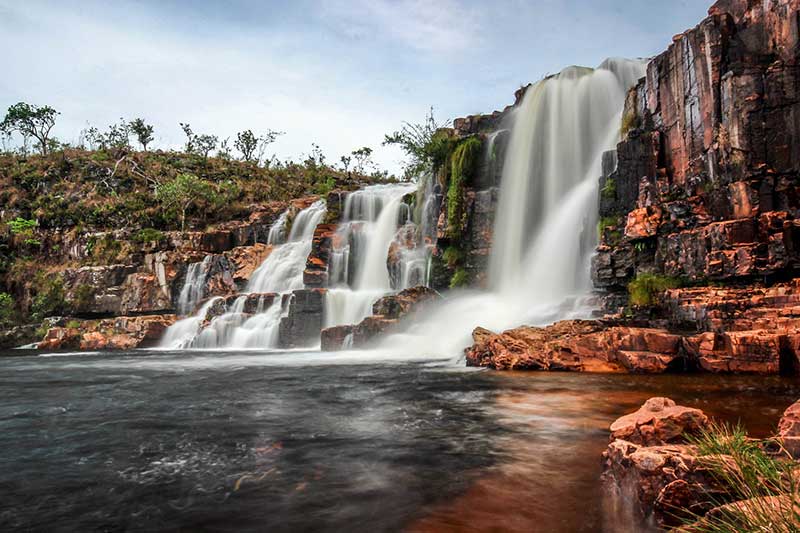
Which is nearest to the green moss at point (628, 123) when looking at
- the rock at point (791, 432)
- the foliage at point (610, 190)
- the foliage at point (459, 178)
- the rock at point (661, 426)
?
the foliage at point (610, 190)

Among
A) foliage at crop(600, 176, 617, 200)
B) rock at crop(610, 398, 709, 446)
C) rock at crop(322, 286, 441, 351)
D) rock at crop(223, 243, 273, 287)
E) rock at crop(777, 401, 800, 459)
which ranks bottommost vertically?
rock at crop(610, 398, 709, 446)

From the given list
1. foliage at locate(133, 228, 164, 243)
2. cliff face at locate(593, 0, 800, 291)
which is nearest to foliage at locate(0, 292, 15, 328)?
foliage at locate(133, 228, 164, 243)

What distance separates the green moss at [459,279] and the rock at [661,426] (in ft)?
61.0

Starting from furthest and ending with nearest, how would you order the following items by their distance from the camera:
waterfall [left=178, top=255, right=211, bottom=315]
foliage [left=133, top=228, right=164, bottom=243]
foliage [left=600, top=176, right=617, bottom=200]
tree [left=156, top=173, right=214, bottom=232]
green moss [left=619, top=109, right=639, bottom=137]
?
tree [left=156, top=173, right=214, bottom=232] < foliage [left=133, top=228, right=164, bottom=243] < waterfall [left=178, top=255, right=211, bottom=315] < green moss [left=619, top=109, right=639, bottom=137] < foliage [left=600, top=176, right=617, bottom=200]

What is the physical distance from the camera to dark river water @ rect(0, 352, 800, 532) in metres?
4.09

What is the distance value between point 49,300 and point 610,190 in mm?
30395

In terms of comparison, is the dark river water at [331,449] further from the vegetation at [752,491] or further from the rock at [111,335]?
the rock at [111,335]

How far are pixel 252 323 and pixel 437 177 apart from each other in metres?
11.7

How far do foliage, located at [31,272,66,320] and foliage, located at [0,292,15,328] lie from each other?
1.03 m

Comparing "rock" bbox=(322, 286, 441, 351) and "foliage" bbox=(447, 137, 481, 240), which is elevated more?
"foliage" bbox=(447, 137, 481, 240)

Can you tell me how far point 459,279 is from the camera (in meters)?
23.3

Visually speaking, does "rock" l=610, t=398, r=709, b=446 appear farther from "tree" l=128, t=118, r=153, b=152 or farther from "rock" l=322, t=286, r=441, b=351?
"tree" l=128, t=118, r=153, b=152

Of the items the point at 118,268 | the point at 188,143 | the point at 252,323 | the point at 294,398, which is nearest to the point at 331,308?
the point at 252,323

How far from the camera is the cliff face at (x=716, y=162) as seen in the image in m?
13.2
